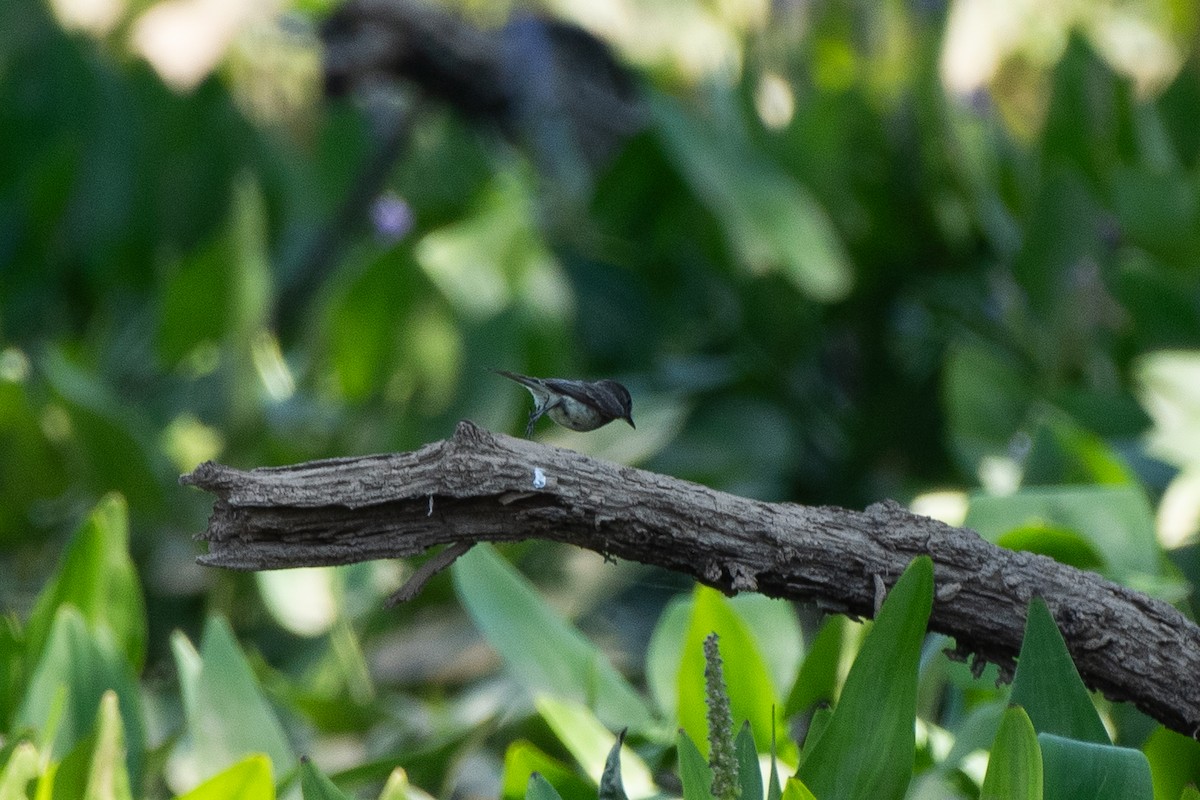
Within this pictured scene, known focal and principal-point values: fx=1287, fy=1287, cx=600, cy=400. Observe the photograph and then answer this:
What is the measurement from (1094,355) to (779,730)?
1.05m

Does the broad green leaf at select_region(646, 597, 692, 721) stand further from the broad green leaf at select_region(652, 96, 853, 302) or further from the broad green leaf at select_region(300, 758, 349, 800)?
the broad green leaf at select_region(652, 96, 853, 302)

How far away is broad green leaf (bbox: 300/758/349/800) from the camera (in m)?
0.59

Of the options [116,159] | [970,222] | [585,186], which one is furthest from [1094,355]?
[116,159]

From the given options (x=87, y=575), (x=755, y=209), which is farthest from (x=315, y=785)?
(x=755, y=209)

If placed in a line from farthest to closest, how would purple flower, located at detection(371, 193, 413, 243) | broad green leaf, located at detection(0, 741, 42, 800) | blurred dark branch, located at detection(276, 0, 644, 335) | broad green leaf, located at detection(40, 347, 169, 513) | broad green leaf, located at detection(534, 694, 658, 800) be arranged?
blurred dark branch, located at detection(276, 0, 644, 335)
purple flower, located at detection(371, 193, 413, 243)
broad green leaf, located at detection(40, 347, 169, 513)
broad green leaf, located at detection(534, 694, 658, 800)
broad green leaf, located at detection(0, 741, 42, 800)

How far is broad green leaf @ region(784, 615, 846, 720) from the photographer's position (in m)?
0.84

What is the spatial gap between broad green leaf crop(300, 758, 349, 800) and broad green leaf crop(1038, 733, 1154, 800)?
0.32 meters

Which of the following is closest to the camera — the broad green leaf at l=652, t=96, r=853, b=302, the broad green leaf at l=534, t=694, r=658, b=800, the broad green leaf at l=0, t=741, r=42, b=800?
the broad green leaf at l=0, t=741, r=42, b=800

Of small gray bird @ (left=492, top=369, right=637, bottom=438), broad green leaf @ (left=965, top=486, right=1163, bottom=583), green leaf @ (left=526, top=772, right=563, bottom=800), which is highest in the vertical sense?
broad green leaf @ (left=965, top=486, right=1163, bottom=583)

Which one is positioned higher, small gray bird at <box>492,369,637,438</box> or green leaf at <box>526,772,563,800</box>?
small gray bird at <box>492,369,637,438</box>

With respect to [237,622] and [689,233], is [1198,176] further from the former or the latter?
[237,622]

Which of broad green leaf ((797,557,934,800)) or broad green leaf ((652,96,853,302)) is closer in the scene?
broad green leaf ((797,557,934,800))

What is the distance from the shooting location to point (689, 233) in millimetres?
2166

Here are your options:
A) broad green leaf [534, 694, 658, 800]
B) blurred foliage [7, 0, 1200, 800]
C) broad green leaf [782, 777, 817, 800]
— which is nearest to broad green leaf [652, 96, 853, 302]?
blurred foliage [7, 0, 1200, 800]
